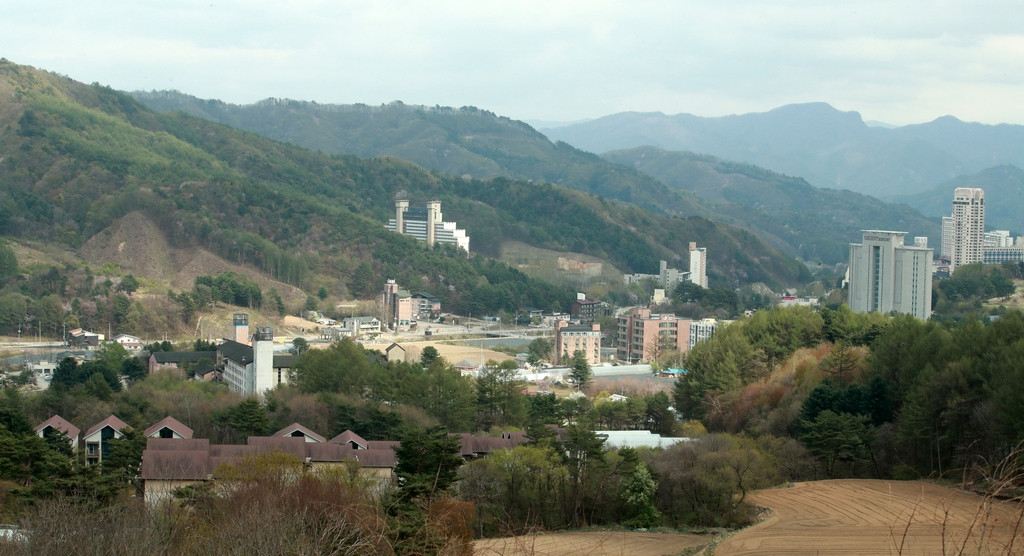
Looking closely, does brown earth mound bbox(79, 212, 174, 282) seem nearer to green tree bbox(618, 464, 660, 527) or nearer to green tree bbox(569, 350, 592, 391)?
green tree bbox(569, 350, 592, 391)

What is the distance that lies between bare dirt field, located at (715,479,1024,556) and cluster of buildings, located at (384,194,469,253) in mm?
51702

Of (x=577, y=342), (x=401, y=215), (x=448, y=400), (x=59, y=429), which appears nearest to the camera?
(x=59, y=429)

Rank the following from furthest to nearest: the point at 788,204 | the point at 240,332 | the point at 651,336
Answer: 1. the point at 788,204
2. the point at 651,336
3. the point at 240,332

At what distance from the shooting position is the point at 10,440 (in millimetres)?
14695

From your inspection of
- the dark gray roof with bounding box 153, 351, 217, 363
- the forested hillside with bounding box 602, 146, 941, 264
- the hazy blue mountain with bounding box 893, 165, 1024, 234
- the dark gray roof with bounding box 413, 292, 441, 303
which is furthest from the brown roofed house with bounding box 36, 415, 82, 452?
the hazy blue mountain with bounding box 893, 165, 1024, 234

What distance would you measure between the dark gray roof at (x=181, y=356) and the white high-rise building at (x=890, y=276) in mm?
29326

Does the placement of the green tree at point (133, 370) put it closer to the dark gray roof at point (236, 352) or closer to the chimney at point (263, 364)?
the dark gray roof at point (236, 352)

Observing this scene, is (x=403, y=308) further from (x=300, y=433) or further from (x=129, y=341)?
(x=300, y=433)

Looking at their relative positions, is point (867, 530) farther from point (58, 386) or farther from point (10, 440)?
point (58, 386)

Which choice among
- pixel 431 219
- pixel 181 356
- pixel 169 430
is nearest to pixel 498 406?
pixel 169 430

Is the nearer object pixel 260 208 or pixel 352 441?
pixel 352 441

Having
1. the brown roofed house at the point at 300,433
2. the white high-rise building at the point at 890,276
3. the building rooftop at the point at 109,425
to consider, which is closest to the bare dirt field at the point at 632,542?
the brown roofed house at the point at 300,433

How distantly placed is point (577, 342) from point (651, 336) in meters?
3.30

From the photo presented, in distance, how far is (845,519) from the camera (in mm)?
12898
